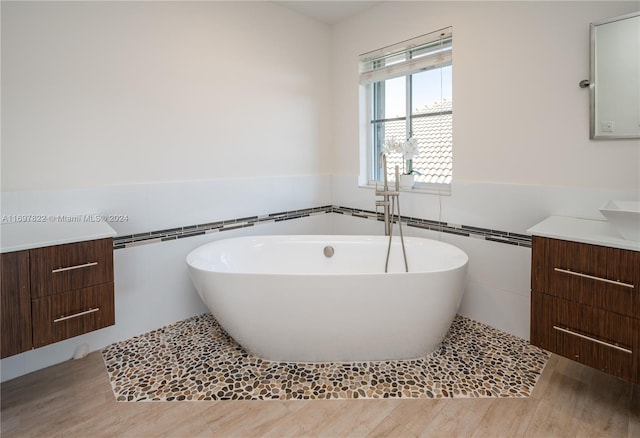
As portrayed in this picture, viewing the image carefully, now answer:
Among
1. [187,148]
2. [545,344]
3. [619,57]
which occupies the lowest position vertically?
[545,344]

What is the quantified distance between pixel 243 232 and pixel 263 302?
3.73 ft

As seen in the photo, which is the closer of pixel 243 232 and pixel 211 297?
pixel 211 297

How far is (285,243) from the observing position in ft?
9.70

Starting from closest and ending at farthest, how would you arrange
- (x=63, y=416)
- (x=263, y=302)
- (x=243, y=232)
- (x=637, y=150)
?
1. (x=63, y=416)
2. (x=637, y=150)
3. (x=263, y=302)
4. (x=243, y=232)

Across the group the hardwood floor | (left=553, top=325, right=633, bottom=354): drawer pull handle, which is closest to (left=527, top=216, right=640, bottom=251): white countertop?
(left=553, top=325, right=633, bottom=354): drawer pull handle

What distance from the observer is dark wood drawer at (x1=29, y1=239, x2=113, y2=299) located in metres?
1.82

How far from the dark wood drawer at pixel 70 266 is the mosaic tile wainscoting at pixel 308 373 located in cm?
62

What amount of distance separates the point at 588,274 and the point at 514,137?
1.08m

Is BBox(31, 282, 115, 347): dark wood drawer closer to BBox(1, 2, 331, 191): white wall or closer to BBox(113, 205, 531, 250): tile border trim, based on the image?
BBox(113, 205, 531, 250): tile border trim

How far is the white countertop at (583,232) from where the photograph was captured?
1676 millimetres

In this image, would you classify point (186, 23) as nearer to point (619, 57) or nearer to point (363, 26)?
point (363, 26)

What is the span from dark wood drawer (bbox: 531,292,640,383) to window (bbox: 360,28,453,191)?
1351 mm

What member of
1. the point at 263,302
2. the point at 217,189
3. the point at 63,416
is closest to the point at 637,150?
the point at 263,302

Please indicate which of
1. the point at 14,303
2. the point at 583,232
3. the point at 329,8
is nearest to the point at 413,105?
the point at 329,8
